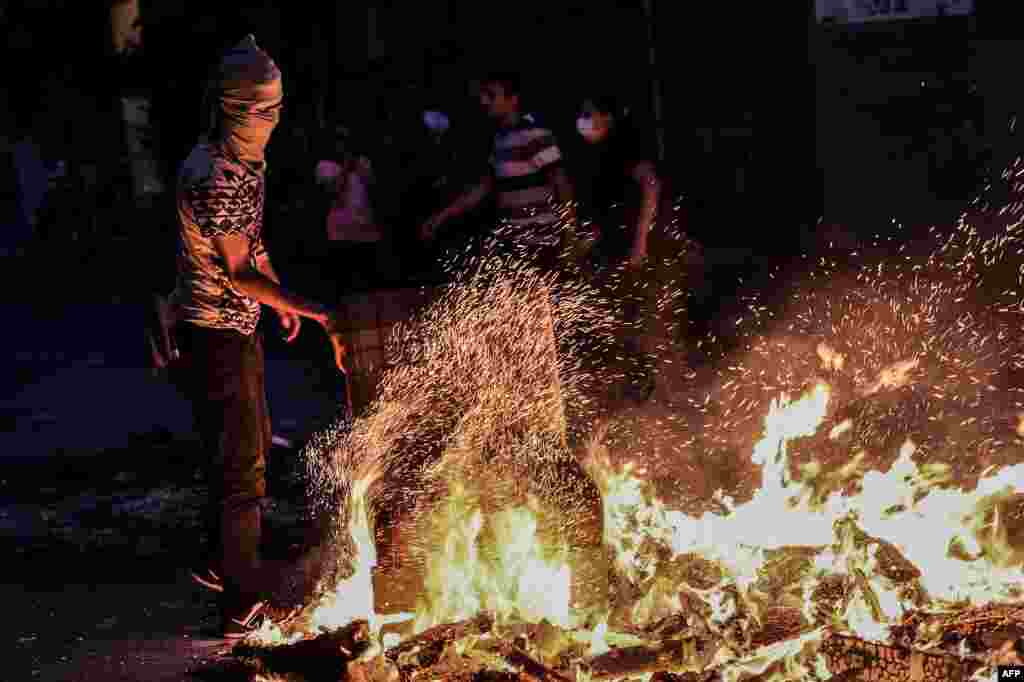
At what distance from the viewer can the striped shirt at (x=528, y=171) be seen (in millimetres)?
7652

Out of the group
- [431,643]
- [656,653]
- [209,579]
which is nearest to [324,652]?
[431,643]

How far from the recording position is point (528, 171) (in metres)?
7.66

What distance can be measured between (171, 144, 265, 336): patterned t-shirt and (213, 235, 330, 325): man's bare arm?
1.7 inches

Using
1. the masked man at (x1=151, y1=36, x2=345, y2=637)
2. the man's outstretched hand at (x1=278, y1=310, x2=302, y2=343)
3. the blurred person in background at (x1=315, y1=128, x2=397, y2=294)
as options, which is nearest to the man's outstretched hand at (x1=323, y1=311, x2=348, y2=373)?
the masked man at (x1=151, y1=36, x2=345, y2=637)

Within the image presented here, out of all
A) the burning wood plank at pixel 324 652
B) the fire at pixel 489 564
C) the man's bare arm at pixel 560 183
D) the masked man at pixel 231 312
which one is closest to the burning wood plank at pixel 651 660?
the fire at pixel 489 564

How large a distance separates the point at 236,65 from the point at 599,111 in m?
3.82

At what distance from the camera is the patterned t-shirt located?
4805 mm

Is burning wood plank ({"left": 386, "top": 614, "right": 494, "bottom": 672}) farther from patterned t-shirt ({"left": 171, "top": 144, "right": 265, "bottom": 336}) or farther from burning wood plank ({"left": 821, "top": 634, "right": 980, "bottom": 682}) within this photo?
patterned t-shirt ({"left": 171, "top": 144, "right": 265, "bottom": 336})

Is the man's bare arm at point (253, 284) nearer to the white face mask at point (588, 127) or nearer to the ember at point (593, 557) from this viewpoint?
the ember at point (593, 557)

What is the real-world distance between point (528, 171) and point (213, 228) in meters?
3.14

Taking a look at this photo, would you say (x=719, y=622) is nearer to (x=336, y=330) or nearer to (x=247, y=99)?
(x=336, y=330)

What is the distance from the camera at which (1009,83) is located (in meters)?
9.97

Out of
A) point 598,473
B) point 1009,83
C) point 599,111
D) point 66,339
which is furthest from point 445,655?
point 66,339

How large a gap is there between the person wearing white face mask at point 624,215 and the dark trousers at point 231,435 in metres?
3.48
